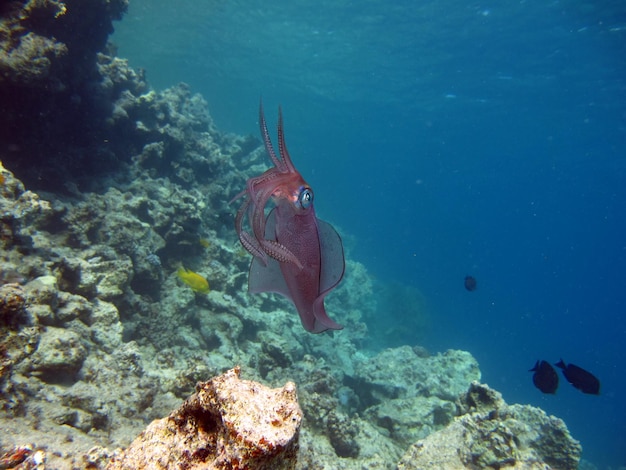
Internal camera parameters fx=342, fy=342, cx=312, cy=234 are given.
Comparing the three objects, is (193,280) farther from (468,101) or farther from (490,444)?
(468,101)

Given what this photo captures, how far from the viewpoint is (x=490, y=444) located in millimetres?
3934

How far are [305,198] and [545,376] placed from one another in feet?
21.3

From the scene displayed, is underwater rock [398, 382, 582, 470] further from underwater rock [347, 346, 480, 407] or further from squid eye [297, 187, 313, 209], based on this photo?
squid eye [297, 187, 313, 209]

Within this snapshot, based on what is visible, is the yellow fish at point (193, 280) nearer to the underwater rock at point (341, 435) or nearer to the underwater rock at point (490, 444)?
the underwater rock at point (341, 435)

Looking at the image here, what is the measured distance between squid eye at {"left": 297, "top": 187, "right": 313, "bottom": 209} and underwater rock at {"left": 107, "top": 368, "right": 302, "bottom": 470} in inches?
34.5

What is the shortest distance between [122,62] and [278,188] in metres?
9.83

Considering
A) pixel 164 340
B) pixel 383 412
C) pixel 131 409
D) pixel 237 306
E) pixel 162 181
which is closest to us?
pixel 131 409

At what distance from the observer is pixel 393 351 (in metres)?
10.6

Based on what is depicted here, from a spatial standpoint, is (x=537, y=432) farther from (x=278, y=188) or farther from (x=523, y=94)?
(x=523, y=94)

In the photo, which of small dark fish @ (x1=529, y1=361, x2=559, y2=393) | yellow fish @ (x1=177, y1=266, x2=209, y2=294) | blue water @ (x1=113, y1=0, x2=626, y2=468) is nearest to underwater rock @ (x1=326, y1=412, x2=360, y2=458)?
yellow fish @ (x1=177, y1=266, x2=209, y2=294)

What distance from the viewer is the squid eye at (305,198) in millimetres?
1730

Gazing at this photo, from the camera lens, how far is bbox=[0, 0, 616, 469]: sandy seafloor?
307 centimetres

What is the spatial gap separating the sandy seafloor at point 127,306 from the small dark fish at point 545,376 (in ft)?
3.07

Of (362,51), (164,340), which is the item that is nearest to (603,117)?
(362,51)
